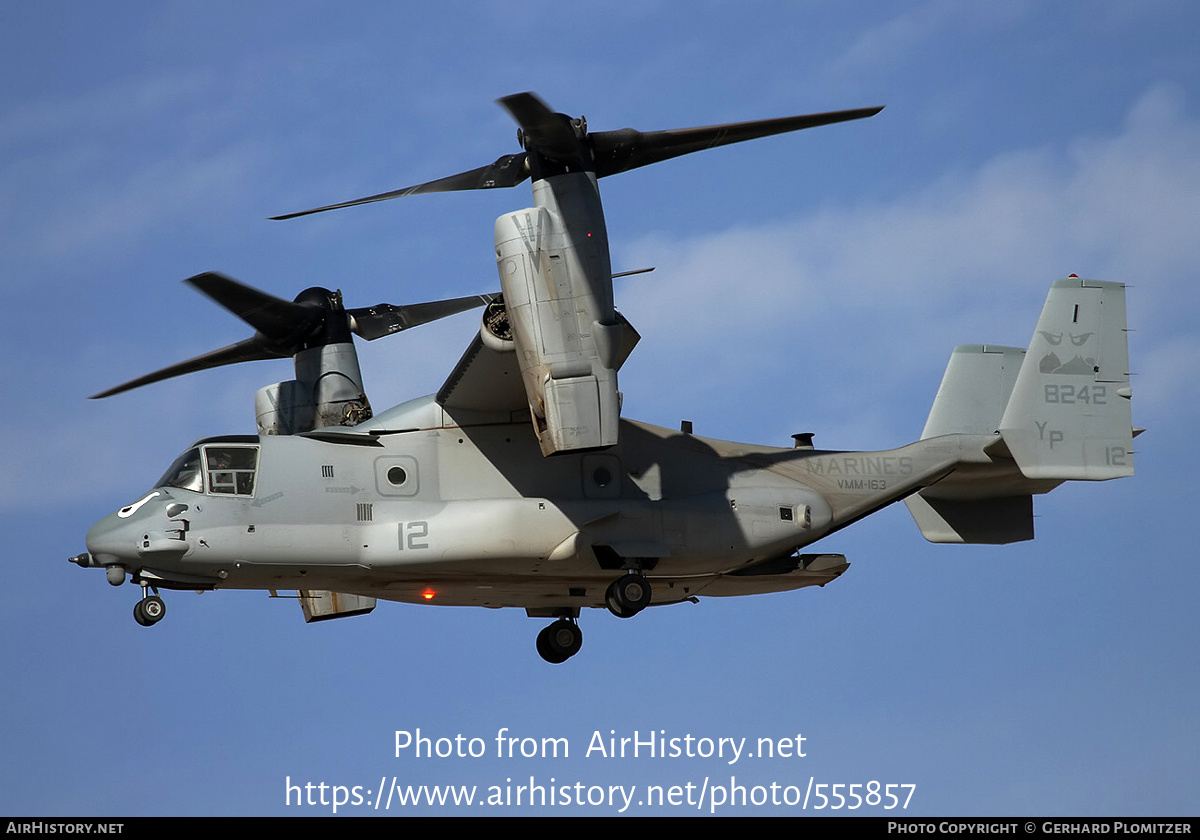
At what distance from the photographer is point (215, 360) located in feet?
72.4

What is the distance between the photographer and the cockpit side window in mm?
17953

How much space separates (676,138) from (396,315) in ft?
18.8

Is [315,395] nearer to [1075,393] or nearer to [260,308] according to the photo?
[260,308]

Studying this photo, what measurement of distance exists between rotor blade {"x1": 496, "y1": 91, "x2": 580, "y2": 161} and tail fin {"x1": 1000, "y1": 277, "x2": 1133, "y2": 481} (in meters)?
6.67

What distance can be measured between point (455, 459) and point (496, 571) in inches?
54.0

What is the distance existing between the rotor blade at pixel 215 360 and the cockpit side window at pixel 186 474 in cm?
380

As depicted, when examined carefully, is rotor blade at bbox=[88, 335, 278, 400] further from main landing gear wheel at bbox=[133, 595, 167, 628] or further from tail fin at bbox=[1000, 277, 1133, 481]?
tail fin at bbox=[1000, 277, 1133, 481]

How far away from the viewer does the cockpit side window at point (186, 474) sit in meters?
18.0

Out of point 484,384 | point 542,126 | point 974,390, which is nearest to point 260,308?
point 484,384

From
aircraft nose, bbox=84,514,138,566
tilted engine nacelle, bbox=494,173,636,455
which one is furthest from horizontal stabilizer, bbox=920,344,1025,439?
aircraft nose, bbox=84,514,138,566
